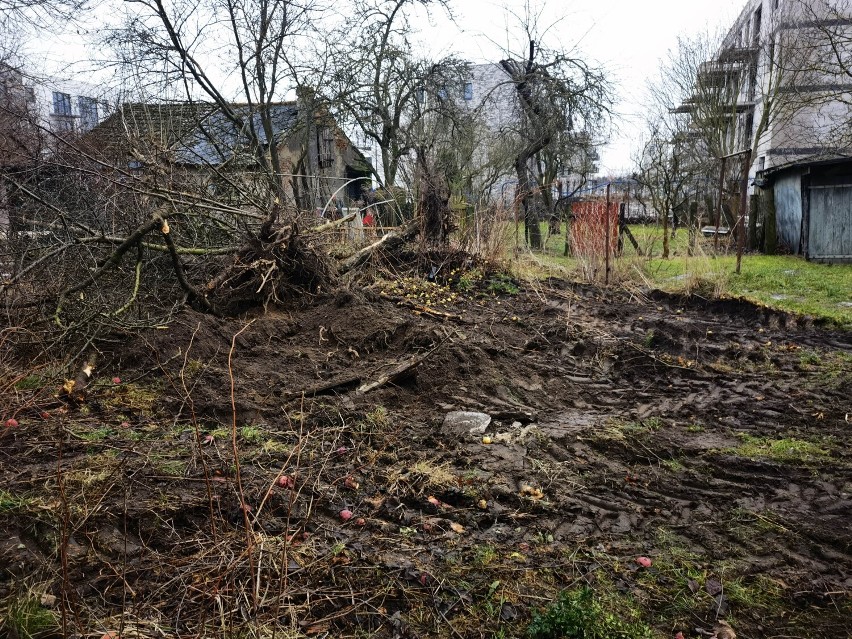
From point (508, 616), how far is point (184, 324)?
15.0ft

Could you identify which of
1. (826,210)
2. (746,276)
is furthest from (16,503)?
(826,210)

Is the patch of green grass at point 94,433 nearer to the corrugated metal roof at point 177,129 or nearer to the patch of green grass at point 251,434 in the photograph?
the patch of green grass at point 251,434

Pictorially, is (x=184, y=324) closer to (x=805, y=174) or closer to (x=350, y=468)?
(x=350, y=468)

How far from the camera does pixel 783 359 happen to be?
20.4 ft

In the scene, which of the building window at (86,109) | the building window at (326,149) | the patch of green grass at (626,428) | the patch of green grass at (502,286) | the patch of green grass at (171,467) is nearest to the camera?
the patch of green grass at (171,467)

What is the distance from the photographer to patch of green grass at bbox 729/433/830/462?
3.98 meters

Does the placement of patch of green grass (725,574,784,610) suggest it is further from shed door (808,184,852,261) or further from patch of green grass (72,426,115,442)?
shed door (808,184,852,261)

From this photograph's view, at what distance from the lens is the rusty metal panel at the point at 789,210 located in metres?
14.8

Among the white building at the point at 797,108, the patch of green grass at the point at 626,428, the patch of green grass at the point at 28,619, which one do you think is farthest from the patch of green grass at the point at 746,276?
the patch of green grass at the point at 28,619

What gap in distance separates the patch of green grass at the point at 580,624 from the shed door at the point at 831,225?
569 inches

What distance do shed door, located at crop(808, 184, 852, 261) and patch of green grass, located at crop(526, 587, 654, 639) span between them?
1446 centimetres

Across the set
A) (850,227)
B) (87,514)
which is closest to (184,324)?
(87,514)

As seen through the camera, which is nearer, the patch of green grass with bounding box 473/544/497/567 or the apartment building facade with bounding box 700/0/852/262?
the patch of green grass with bounding box 473/544/497/567

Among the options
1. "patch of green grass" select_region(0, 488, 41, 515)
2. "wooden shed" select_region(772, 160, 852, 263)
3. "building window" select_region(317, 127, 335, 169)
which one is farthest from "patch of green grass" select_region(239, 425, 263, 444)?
"building window" select_region(317, 127, 335, 169)
